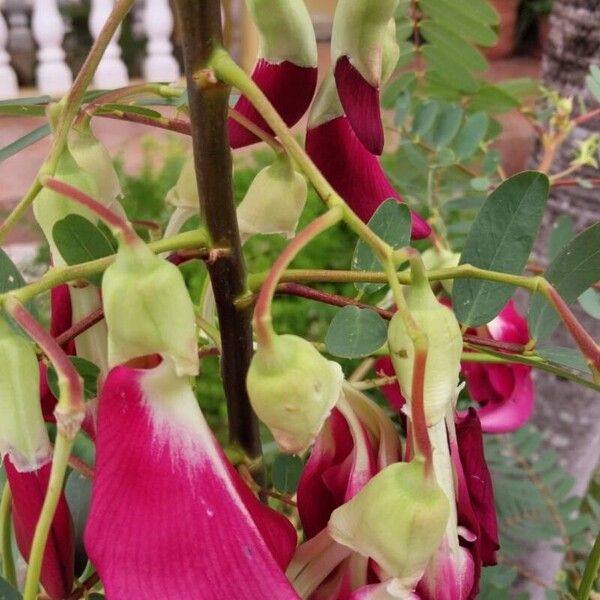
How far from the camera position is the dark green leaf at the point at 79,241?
0.89 feet

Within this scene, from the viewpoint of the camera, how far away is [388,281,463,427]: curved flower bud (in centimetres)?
23

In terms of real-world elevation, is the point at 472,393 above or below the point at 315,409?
below

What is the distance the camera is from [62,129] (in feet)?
0.83

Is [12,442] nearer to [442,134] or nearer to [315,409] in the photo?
[315,409]

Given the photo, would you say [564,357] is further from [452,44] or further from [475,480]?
[452,44]

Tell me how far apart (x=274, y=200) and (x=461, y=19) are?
345 mm

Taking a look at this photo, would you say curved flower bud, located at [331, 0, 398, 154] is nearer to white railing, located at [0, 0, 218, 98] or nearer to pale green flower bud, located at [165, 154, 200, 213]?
pale green flower bud, located at [165, 154, 200, 213]

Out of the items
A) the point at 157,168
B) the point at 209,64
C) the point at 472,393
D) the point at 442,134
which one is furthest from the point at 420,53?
the point at 157,168

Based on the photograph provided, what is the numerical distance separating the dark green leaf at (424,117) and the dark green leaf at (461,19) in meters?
0.05

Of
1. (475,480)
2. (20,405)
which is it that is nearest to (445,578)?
(475,480)

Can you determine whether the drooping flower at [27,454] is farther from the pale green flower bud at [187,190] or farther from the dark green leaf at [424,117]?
the dark green leaf at [424,117]

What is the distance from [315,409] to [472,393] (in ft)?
0.84

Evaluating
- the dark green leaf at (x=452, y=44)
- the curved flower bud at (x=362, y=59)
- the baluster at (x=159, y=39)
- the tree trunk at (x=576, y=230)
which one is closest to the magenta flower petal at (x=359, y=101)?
the curved flower bud at (x=362, y=59)

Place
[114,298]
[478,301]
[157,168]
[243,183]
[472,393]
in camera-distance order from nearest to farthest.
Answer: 1. [114,298]
2. [478,301]
3. [472,393]
4. [243,183]
5. [157,168]
